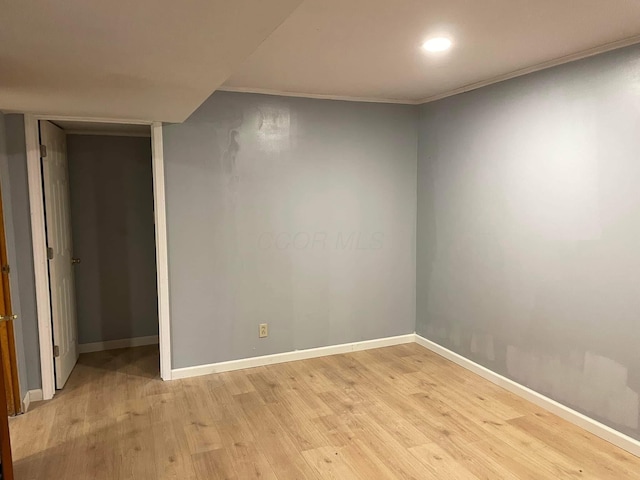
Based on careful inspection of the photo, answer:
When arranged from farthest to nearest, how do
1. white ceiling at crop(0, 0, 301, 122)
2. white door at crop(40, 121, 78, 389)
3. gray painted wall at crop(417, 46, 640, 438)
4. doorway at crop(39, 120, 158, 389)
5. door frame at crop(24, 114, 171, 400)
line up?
doorway at crop(39, 120, 158, 389) → white door at crop(40, 121, 78, 389) → door frame at crop(24, 114, 171, 400) → gray painted wall at crop(417, 46, 640, 438) → white ceiling at crop(0, 0, 301, 122)

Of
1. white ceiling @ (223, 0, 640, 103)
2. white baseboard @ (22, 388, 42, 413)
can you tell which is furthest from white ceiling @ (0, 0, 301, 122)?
white baseboard @ (22, 388, 42, 413)

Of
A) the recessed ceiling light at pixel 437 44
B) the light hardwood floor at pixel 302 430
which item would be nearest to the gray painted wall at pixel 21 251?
the light hardwood floor at pixel 302 430

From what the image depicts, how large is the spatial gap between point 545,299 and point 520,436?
902 mm

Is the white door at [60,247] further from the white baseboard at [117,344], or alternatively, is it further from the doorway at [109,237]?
the white baseboard at [117,344]

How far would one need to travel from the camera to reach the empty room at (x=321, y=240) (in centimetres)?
228

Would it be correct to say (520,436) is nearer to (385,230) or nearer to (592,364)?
(592,364)

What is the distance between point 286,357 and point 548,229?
233 centimetres

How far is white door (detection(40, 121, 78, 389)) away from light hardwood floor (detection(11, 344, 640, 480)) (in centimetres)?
26

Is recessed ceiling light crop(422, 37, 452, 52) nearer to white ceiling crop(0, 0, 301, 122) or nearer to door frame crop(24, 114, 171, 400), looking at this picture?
white ceiling crop(0, 0, 301, 122)

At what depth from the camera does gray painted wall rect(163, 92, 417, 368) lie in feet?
12.1

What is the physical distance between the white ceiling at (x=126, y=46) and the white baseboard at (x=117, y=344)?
8.42ft

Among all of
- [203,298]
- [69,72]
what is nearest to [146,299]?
[203,298]

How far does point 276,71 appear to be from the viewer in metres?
3.17

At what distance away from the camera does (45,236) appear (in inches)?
130
